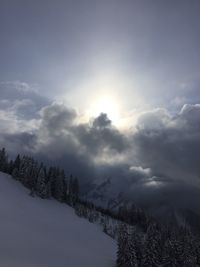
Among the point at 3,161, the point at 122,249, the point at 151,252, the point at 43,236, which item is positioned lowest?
the point at 43,236

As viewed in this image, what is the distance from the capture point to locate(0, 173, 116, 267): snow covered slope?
226 ft

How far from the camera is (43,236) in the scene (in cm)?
8681

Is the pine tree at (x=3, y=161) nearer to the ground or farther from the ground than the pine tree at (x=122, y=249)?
farther from the ground

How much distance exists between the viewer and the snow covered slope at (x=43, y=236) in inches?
2707

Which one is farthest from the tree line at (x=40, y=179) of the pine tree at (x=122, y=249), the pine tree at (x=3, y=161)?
the pine tree at (x=122, y=249)

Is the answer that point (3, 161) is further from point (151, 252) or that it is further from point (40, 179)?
point (151, 252)

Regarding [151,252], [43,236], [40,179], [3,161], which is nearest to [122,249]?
[151,252]

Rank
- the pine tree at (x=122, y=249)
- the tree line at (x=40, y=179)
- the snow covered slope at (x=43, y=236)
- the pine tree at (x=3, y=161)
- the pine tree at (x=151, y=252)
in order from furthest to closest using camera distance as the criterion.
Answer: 1. the pine tree at (x=3, y=161)
2. the tree line at (x=40, y=179)
3. the pine tree at (x=151, y=252)
4. the pine tree at (x=122, y=249)
5. the snow covered slope at (x=43, y=236)

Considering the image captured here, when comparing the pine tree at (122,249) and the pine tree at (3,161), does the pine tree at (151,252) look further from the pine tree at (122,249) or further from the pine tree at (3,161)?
the pine tree at (3,161)

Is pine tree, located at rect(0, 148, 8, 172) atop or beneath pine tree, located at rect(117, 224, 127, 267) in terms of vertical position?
atop

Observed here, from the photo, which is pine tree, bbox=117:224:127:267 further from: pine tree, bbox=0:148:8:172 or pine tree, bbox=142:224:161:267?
pine tree, bbox=0:148:8:172

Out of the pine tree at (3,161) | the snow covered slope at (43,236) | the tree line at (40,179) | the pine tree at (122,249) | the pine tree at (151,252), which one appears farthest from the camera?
the pine tree at (3,161)

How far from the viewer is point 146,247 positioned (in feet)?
251

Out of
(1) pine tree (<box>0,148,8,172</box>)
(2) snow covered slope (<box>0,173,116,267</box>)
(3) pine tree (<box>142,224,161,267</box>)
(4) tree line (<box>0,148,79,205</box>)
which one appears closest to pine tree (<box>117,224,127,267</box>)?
(3) pine tree (<box>142,224,161,267</box>)
